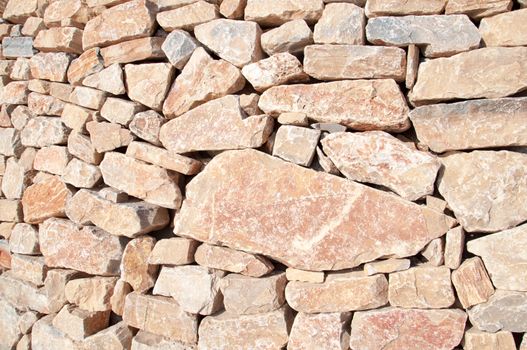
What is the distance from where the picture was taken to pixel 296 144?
2027mm

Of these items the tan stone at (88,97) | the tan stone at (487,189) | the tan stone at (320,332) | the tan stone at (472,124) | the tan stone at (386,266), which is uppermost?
the tan stone at (472,124)

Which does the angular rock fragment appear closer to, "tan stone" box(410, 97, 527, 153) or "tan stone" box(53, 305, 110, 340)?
"tan stone" box(53, 305, 110, 340)

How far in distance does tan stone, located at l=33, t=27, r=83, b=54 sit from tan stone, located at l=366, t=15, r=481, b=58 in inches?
69.7

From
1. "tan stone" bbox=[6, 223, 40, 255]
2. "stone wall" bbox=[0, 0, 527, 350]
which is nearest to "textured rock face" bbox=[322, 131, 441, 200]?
"stone wall" bbox=[0, 0, 527, 350]

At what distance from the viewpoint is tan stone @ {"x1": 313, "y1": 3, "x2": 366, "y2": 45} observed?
6.54ft

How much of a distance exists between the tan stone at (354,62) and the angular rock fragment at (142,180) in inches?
35.9

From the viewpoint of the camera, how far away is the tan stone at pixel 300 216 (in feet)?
6.24

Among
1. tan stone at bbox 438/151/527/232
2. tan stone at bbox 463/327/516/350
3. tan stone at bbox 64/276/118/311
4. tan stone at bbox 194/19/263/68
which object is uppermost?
tan stone at bbox 194/19/263/68

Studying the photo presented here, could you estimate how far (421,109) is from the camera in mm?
1881

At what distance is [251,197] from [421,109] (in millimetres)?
854

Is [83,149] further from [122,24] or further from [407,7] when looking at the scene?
[407,7]

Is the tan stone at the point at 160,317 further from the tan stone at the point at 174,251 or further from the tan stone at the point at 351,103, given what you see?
the tan stone at the point at 351,103

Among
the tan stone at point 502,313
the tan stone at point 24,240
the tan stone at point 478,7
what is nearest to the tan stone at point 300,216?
the tan stone at point 502,313

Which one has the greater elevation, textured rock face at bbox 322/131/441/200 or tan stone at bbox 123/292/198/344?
textured rock face at bbox 322/131/441/200
